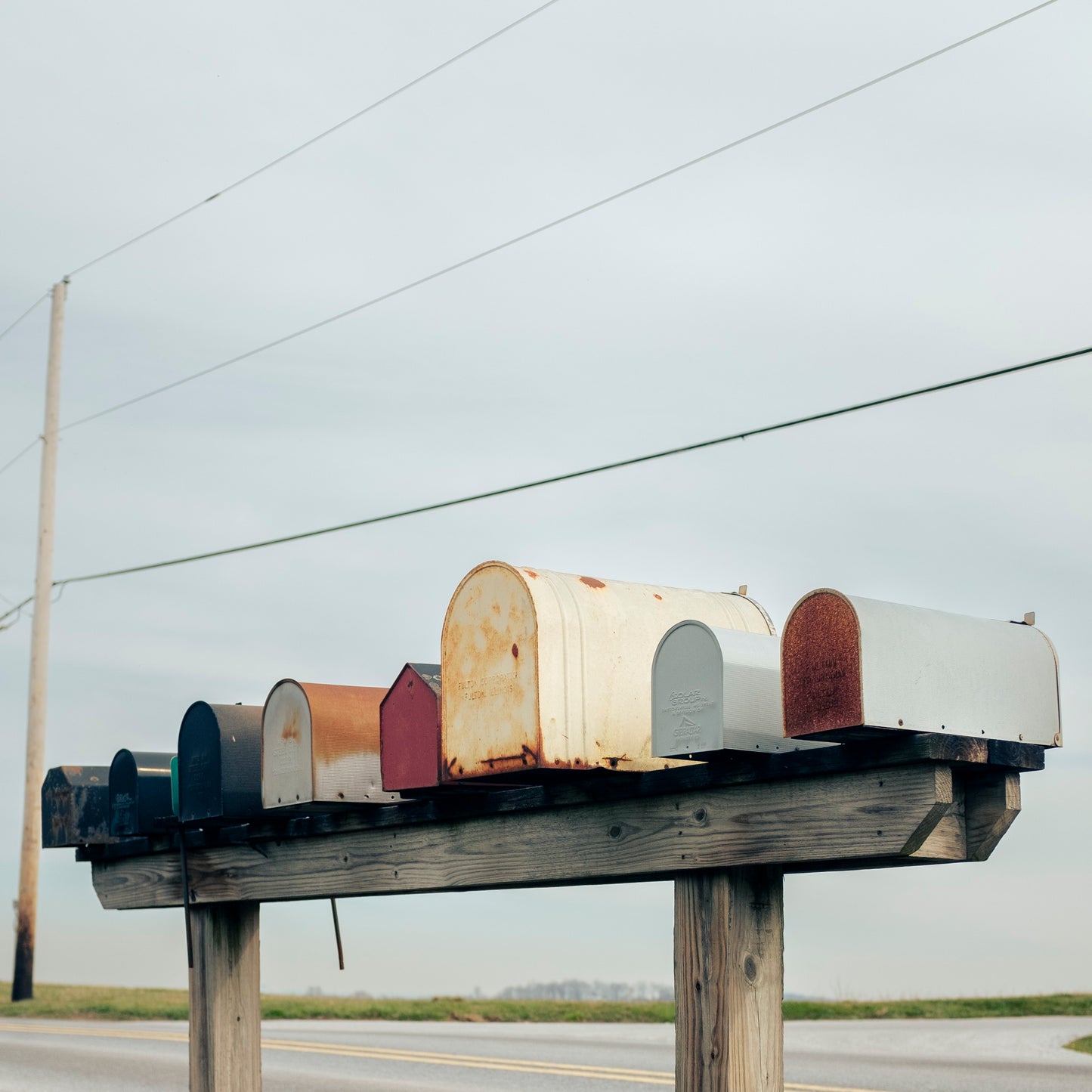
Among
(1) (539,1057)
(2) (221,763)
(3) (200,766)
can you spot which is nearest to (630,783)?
(2) (221,763)

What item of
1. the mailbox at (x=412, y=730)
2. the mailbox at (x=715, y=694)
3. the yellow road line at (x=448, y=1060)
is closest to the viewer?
the mailbox at (x=715, y=694)

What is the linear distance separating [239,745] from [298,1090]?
4.29m

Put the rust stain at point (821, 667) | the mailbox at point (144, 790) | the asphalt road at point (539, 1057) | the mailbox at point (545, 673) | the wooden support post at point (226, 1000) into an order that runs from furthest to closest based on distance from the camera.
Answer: the asphalt road at point (539, 1057), the mailbox at point (144, 790), the wooden support post at point (226, 1000), the mailbox at point (545, 673), the rust stain at point (821, 667)

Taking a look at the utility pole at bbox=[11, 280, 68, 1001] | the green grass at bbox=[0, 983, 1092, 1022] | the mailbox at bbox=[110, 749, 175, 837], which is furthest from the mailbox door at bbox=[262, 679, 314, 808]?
the utility pole at bbox=[11, 280, 68, 1001]

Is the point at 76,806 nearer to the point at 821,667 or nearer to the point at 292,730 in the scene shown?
the point at 292,730

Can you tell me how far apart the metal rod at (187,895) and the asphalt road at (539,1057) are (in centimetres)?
346

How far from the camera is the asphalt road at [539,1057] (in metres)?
8.45

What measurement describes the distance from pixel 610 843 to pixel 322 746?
4.06 ft

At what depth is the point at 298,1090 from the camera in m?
8.30

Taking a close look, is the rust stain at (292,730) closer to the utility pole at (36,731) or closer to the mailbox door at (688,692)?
the mailbox door at (688,692)

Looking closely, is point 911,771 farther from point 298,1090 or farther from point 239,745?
point 298,1090

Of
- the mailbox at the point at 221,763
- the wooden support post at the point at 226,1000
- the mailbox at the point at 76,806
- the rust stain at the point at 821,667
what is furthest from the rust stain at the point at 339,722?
the rust stain at the point at 821,667

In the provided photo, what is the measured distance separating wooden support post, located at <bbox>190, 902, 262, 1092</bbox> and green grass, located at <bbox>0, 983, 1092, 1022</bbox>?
849cm

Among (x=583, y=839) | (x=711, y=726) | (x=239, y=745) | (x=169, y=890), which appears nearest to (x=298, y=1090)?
(x=169, y=890)
